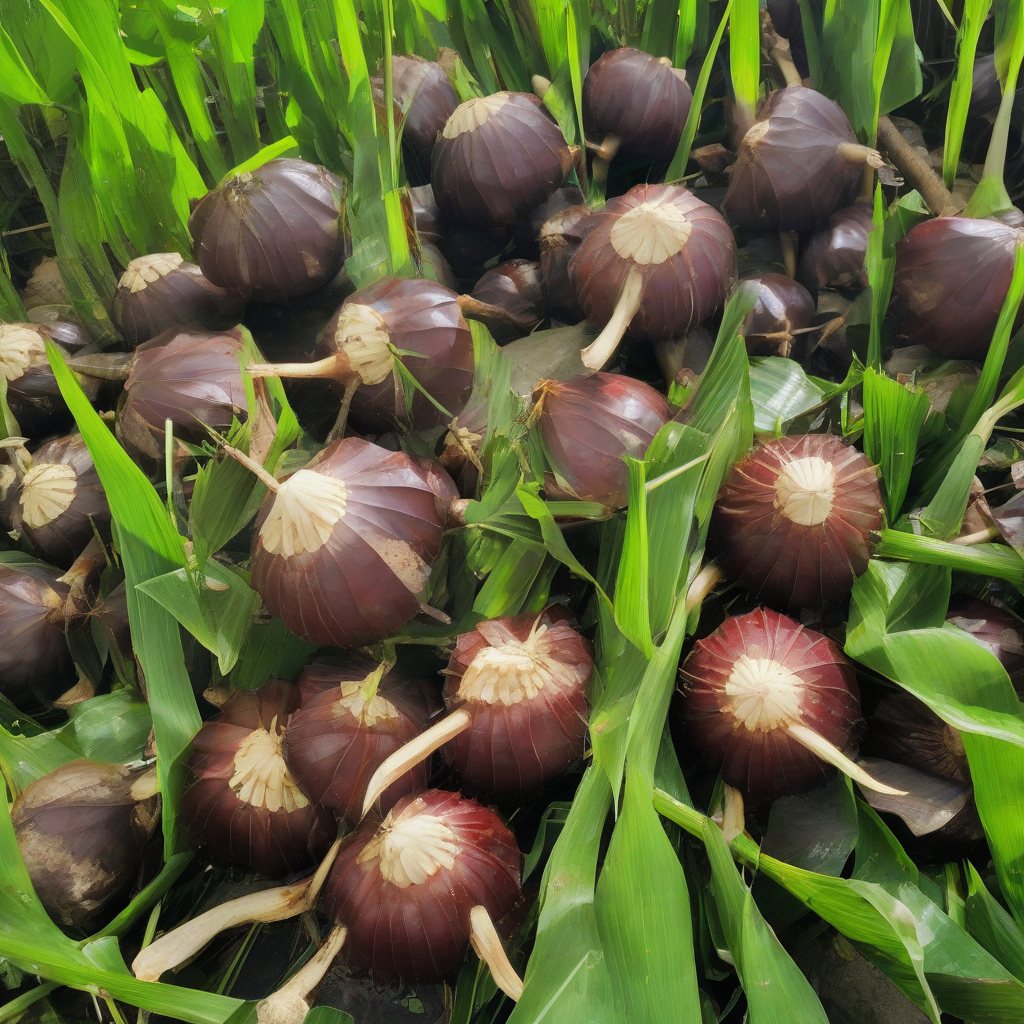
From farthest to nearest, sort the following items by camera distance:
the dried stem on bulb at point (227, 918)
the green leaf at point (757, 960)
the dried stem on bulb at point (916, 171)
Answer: the dried stem on bulb at point (916, 171), the dried stem on bulb at point (227, 918), the green leaf at point (757, 960)

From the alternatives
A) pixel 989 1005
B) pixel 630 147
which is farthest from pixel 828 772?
pixel 630 147

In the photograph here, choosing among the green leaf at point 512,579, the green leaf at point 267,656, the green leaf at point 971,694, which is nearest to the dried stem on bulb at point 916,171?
the green leaf at point 971,694

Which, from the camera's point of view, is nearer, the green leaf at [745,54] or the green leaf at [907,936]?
the green leaf at [907,936]

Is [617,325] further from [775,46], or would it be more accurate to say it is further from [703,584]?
[775,46]

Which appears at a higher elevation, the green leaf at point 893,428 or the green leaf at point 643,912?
the green leaf at point 893,428

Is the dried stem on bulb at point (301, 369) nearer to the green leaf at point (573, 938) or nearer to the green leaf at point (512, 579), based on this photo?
the green leaf at point (512, 579)

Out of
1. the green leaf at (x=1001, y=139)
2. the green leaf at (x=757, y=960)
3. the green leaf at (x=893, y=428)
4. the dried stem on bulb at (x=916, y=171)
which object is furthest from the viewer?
the dried stem on bulb at (x=916, y=171)

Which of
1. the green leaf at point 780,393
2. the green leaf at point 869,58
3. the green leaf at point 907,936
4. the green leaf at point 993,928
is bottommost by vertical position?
the green leaf at point 993,928

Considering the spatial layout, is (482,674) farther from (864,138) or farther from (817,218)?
(864,138)
